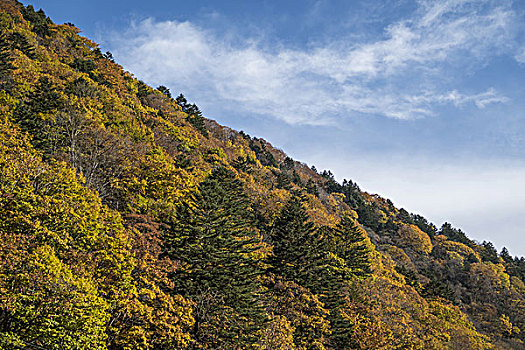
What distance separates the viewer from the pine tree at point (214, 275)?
75.6 ft

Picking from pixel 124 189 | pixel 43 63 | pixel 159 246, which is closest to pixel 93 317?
pixel 159 246

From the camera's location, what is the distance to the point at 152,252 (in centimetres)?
2259

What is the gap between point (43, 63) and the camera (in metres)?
53.7

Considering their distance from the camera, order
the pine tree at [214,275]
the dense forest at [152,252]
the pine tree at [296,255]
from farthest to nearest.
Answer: the pine tree at [296,255] → the pine tree at [214,275] → the dense forest at [152,252]

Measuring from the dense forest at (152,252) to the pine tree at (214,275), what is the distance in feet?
0.38

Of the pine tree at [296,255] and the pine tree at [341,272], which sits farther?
the pine tree at [341,272]

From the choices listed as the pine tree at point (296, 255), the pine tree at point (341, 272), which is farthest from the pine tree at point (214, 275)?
the pine tree at point (341, 272)

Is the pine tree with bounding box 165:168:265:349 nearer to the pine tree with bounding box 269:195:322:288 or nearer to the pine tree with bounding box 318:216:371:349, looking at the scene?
the pine tree with bounding box 269:195:322:288

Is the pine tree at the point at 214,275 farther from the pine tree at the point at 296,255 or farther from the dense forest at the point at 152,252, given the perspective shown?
the pine tree at the point at 296,255

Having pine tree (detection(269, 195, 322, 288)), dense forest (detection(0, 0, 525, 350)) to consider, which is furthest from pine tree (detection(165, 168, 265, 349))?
pine tree (detection(269, 195, 322, 288))

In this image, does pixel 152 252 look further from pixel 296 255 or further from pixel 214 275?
pixel 296 255

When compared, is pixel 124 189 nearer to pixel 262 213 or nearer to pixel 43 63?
pixel 262 213

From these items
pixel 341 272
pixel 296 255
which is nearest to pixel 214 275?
pixel 296 255

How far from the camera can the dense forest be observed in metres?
15.0
